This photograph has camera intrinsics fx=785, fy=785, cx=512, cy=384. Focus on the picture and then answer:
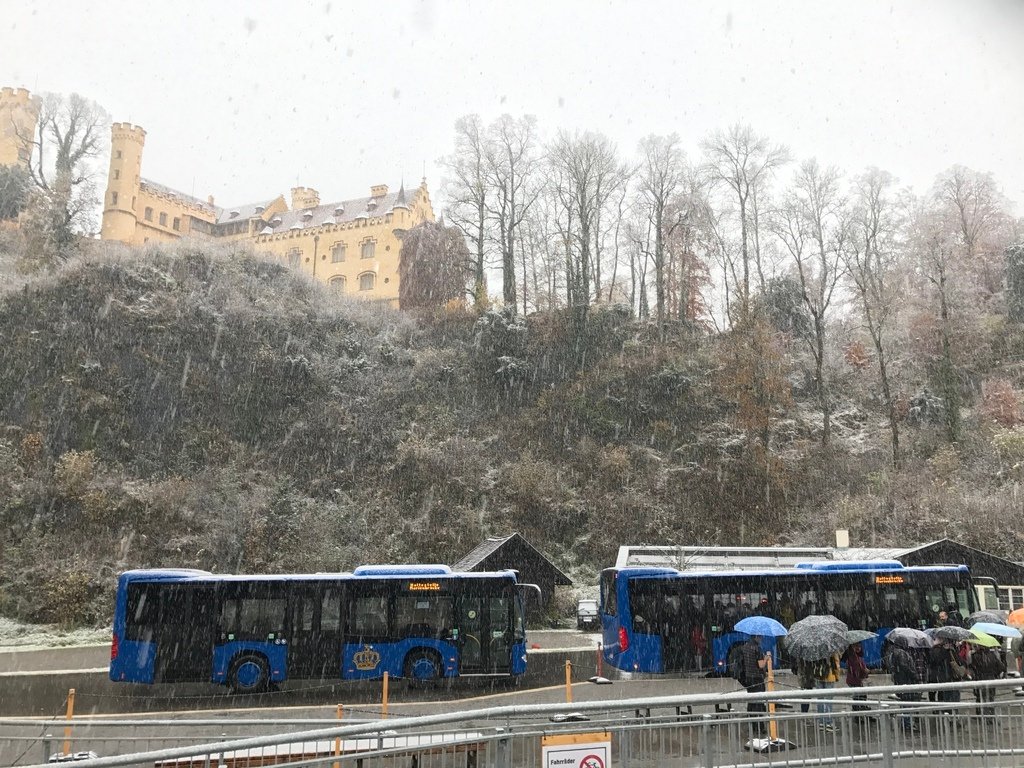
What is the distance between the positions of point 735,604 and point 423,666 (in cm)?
671

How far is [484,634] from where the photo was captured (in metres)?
16.5

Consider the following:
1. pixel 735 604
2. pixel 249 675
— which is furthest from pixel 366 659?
pixel 735 604

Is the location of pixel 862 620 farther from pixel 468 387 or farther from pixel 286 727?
pixel 468 387


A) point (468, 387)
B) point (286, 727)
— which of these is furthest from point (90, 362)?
point (286, 727)

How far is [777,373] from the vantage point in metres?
37.5

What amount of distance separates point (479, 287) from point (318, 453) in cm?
1597

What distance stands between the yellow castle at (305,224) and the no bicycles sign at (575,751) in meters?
52.8

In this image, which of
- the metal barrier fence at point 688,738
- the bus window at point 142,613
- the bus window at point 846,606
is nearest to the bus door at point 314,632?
the bus window at point 142,613

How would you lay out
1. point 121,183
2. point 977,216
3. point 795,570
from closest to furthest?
point 795,570, point 977,216, point 121,183

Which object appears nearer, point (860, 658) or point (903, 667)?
point (903, 667)

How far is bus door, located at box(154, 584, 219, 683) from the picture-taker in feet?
51.4

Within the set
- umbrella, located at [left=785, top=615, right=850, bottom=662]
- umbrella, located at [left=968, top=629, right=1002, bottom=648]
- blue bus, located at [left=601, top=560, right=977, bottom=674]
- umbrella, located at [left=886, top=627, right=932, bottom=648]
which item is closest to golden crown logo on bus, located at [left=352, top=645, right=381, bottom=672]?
blue bus, located at [left=601, top=560, right=977, bottom=674]

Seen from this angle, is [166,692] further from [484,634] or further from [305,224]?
[305,224]

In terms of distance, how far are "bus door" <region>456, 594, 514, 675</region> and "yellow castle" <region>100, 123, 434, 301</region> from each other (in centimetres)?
4253
